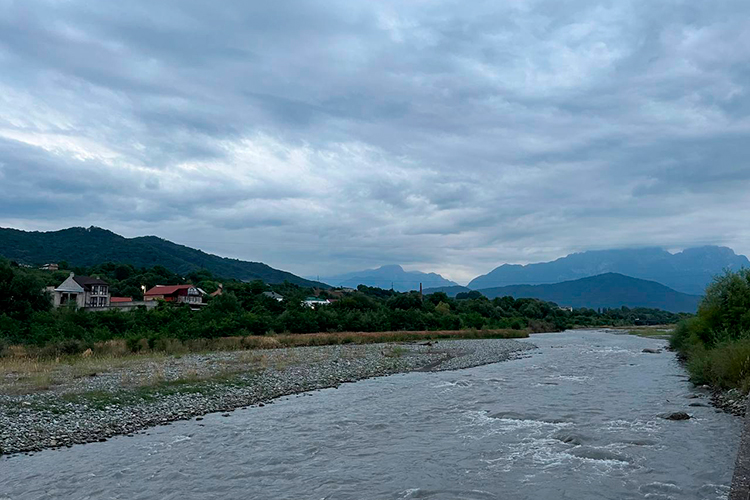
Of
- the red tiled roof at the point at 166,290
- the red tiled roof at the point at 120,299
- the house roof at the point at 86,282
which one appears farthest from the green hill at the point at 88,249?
the house roof at the point at 86,282

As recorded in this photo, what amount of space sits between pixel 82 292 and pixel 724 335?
82366 millimetres

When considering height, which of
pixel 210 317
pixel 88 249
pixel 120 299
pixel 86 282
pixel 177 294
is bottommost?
pixel 210 317

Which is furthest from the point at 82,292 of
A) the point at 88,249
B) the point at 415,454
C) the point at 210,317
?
the point at 88,249

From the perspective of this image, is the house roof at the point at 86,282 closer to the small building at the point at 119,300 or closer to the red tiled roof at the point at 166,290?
the small building at the point at 119,300

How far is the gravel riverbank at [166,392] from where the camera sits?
15.8 metres

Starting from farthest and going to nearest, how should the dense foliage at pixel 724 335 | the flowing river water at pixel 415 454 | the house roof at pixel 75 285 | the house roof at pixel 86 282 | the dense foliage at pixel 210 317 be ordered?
the house roof at pixel 86 282, the house roof at pixel 75 285, the dense foliage at pixel 210 317, the dense foliage at pixel 724 335, the flowing river water at pixel 415 454

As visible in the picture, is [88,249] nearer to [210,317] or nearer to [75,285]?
[75,285]

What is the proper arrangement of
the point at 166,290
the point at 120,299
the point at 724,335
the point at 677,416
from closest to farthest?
the point at 677,416
the point at 724,335
the point at 120,299
the point at 166,290

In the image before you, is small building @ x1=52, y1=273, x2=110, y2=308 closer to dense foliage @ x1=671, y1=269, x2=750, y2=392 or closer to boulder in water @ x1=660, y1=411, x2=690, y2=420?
dense foliage @ x1=671, y1=269, x2=750, y2=392

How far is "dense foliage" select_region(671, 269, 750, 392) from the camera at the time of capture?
21203 millimetres

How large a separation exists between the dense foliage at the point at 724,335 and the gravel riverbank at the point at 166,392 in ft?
44.9

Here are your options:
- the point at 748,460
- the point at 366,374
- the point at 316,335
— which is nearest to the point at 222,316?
the point at 316,335

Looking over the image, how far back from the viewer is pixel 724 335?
27.3 metres

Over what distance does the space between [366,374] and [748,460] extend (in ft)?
77.2
